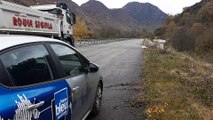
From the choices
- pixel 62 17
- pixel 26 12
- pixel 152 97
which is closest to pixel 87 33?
pixel 62 17

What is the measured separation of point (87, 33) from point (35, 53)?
78.6m

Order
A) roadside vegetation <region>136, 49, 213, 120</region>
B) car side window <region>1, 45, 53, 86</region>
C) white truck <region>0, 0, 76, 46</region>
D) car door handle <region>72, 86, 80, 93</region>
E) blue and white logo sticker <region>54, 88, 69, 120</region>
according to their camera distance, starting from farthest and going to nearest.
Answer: white truck <region>0, 0, 76, 46</region>
roadside vegetation <region>136, 49, 213, 120</region>
car door handle <region>72, 86, 80, 93</region>
blue and white logo sticker <region>54, 88, 69, 120</region>
car side window <region>1, 45, 53, 86</region>

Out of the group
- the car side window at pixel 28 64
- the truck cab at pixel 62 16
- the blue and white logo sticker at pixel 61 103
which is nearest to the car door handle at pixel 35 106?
the car side window at pixel 28 64

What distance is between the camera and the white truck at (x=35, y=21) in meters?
12.6

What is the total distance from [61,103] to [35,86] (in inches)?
24.0

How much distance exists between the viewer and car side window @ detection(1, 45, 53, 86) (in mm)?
3947

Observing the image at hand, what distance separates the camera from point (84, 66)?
6.31 metres

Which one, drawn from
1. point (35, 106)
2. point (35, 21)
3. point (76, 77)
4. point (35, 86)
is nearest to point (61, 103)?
point (35, 86)

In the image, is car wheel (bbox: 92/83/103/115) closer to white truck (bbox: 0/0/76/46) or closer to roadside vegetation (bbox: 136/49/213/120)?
roadside vegetation (bbox: 136/49/213/120)

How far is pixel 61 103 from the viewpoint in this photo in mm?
4684

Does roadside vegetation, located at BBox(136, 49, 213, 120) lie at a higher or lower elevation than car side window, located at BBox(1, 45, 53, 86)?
lower

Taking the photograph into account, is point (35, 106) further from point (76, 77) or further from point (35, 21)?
point (35, 21)

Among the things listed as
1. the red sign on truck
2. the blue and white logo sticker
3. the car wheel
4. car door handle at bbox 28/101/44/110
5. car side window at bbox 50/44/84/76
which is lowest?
the car wheel

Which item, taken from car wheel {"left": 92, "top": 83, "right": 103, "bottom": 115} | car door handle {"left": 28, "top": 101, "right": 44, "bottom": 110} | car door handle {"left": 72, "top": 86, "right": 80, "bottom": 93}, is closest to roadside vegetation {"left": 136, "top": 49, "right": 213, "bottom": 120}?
car wheel {"left": 92, "top": 83, "right": 103, "bottom": 115}
